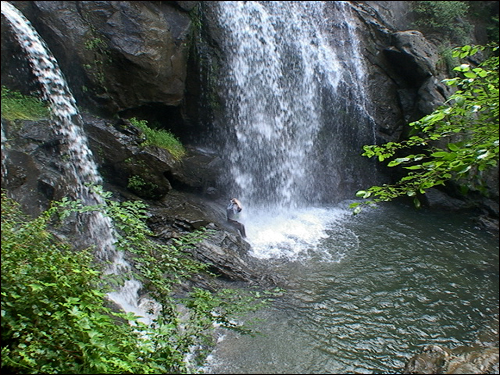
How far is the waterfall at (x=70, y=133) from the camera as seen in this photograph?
6633 mm

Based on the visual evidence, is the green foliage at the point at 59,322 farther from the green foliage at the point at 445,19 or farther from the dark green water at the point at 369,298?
the green foliage at the point at 445,19

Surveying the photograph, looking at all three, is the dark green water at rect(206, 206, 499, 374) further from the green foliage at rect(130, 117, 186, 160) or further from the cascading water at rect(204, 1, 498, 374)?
the green foliage at rect(130, 117, 186, 160)

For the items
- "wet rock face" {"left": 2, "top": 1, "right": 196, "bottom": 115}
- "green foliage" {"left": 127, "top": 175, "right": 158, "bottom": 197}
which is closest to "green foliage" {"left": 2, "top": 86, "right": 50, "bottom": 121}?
"wet rock face" {"left": 2, "top": 1, "right": 196, "bottom": 115}

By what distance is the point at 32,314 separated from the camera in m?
2.94

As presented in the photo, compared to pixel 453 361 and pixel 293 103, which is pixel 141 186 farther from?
pixel 453 361

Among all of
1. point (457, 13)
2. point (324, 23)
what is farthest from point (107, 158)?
point (457, 13)

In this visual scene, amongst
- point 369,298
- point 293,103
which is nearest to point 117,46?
point 293,103

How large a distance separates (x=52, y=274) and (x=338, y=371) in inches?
157

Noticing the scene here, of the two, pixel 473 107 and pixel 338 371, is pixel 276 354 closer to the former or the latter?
pixel 338 371

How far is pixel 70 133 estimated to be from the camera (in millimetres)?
7449

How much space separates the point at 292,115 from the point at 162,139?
4751 millimetres

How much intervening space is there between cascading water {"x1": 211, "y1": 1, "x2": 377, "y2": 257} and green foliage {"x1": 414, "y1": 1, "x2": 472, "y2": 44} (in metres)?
3.95

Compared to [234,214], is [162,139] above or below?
above

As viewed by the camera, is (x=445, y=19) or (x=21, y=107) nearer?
(x=21, y=107)
